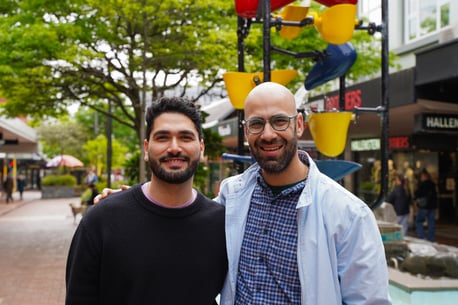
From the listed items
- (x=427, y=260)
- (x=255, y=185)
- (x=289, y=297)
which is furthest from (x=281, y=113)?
(x=427, y=260)

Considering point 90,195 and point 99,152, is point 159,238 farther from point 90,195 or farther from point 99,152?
point 99,152

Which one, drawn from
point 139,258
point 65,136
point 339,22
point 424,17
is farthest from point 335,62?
point 65,136

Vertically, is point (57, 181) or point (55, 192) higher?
point (57, 181)

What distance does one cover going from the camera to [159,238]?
7.91 feet

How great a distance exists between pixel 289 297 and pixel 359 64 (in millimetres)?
16013

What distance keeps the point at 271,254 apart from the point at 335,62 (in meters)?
3.18

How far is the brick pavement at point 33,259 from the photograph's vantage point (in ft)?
27.5

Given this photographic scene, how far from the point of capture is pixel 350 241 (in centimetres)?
232

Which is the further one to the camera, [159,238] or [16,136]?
[16,136]

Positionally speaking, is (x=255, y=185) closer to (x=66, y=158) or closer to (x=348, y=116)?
(x=348, y=116)

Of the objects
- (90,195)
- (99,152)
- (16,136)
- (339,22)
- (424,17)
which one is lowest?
(90,195)

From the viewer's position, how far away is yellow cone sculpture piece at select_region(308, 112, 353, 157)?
488 cm

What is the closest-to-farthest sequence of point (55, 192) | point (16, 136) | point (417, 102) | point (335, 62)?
point (335, 62)
point (417, 102)
point (16, 136)
point (55, 192)

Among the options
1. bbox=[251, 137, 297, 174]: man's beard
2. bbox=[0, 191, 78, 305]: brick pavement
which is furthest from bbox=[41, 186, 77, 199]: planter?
bbox=[251, 137, 297, 174]: man's beard
